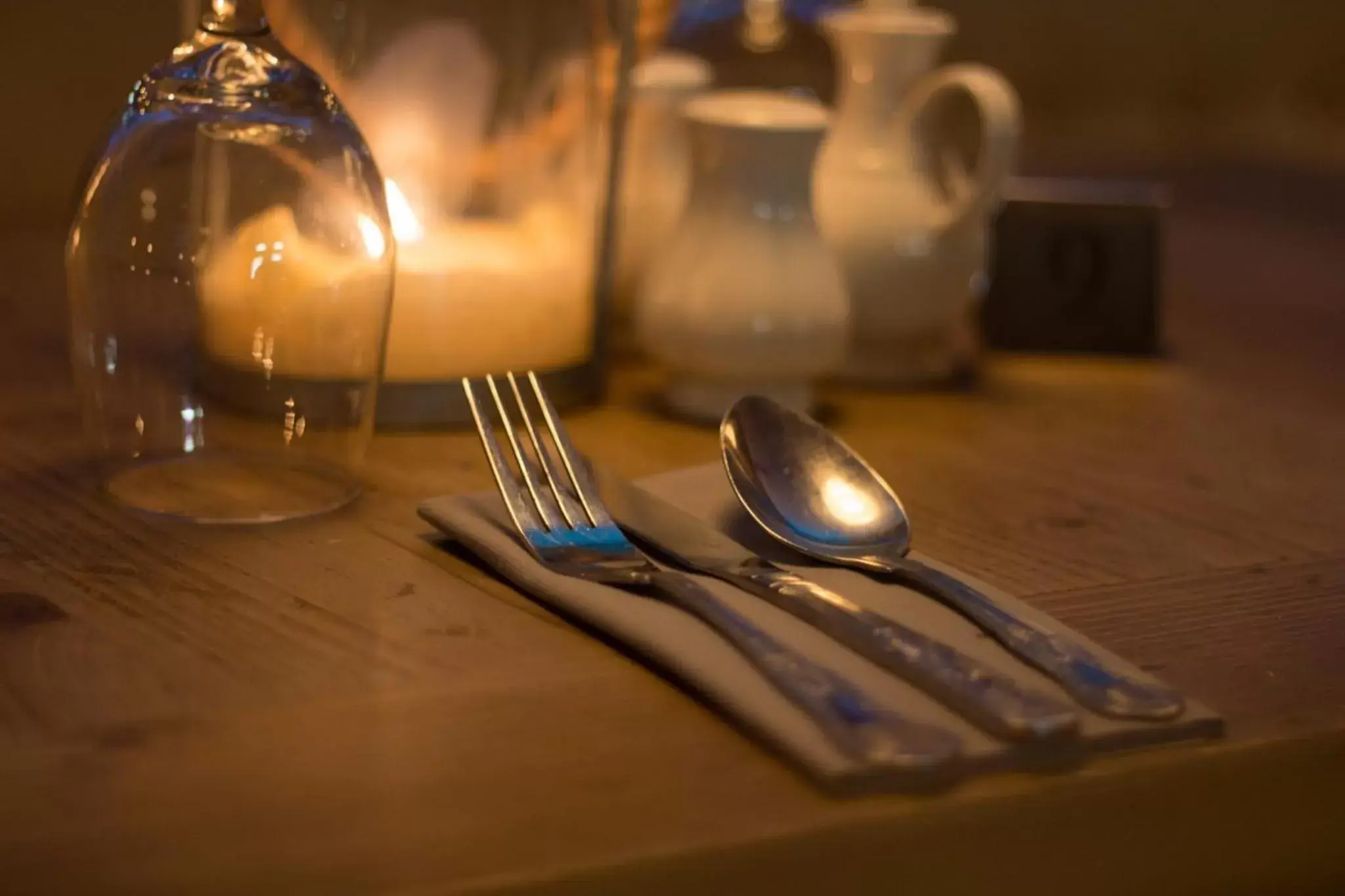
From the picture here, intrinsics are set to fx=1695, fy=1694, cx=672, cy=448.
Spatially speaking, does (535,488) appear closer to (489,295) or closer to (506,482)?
(506,482)

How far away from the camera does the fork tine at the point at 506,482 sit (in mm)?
644

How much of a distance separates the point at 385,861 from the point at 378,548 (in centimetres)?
26

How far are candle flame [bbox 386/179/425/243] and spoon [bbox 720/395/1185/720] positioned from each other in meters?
0.22

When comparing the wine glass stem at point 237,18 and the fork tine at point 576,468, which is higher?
the wine glass stem at point 237,18

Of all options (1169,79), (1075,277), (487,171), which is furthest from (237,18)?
(1169,79)

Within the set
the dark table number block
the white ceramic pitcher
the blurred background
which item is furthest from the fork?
the blurred background

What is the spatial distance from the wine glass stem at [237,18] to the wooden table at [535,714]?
0.20 meters

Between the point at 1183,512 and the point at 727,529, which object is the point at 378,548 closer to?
the point at 727,529

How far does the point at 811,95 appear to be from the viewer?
108 cm

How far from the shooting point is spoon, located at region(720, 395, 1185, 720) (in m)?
0.55

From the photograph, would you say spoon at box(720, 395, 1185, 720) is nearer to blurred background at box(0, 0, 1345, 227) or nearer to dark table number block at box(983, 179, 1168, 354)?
dark table number block at box(983, 179, 1168, 354)

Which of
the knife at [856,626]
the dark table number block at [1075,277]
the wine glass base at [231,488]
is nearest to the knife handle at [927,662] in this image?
the knife at [856,626]

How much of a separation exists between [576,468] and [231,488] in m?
0.16

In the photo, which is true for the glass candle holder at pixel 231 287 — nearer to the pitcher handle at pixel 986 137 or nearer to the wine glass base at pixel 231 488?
the wine glass base at pixel 231 488
